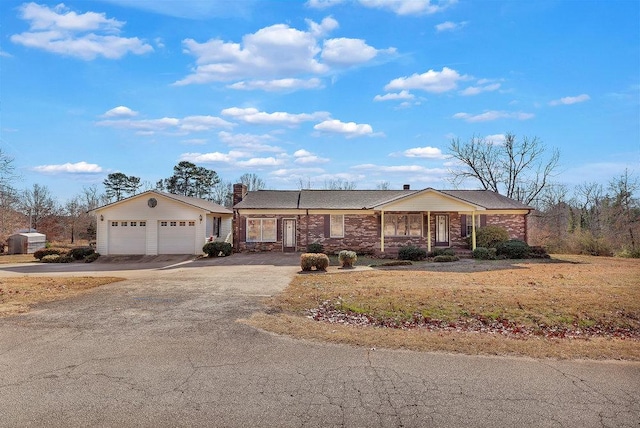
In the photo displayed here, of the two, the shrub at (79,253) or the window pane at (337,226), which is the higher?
the window pane at (337,226)

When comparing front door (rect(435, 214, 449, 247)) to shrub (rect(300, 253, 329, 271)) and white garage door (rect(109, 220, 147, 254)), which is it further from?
white garage door (rect(109, 220, 147, 254))

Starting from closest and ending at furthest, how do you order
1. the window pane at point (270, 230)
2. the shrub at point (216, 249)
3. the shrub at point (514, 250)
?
the shrub at point (514, 250), the shrub at point (216, 249), the window pane at point (270, 230)

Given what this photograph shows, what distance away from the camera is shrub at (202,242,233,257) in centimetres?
2373

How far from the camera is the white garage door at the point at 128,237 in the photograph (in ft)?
82.2

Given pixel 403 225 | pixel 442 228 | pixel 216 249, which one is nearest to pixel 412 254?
pixel 403 225

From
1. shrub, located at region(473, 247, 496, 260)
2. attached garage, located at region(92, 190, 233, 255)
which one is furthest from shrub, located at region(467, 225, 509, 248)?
attached garage, located at region(92, 190, 233, 255)

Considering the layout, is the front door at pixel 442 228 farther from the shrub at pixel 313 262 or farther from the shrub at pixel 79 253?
the shrub at pixel 79 253

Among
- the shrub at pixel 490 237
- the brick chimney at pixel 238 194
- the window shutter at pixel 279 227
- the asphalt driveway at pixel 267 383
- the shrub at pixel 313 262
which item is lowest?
the asphalt driveway at pixel 267 383

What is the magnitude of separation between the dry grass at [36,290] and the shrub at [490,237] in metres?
19.5

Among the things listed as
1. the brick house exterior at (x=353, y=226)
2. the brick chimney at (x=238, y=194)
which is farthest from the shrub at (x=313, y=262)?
the brick chimney at (x=238, y=194)

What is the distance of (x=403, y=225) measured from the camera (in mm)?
25672

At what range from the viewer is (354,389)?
15.2ft

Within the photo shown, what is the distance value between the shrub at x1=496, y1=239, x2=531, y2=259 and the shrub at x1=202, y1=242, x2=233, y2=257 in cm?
1551

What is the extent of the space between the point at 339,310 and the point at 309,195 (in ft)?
65.8
